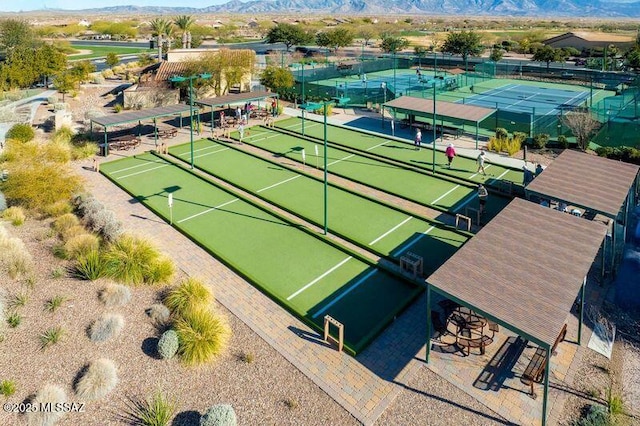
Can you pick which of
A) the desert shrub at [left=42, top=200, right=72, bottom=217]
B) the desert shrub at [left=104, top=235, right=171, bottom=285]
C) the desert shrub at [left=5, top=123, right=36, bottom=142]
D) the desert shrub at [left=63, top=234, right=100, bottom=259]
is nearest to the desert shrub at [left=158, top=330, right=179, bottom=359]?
A: the desert shrub at [left=104, top=235, right=171, bottom=285]

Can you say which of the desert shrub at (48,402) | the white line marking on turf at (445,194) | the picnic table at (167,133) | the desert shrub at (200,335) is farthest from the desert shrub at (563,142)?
the desert shrub at (48,402)

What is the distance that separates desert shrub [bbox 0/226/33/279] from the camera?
1343cm

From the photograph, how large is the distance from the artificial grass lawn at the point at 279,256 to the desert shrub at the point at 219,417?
10.6ft

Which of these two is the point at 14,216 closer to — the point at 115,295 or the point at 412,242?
the point at 115,295

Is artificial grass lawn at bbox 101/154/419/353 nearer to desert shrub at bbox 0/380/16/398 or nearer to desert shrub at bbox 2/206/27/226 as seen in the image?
desert shrub at bbox 2/206/27/226

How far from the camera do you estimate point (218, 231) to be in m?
16.7

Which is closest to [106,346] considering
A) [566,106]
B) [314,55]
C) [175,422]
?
[175,422]

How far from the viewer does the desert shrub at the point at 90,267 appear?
13250 millimetres

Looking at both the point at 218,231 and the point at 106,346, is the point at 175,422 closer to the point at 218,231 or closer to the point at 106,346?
the point at 106,346

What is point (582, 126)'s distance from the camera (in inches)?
993

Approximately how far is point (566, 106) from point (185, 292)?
37.9 m

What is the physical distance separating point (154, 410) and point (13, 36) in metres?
62.7

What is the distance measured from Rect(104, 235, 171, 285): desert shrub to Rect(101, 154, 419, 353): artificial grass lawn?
2.08 metres

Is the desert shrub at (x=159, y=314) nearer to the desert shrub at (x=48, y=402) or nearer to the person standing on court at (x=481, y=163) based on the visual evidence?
the desert shrub at (x=48, y=402)
